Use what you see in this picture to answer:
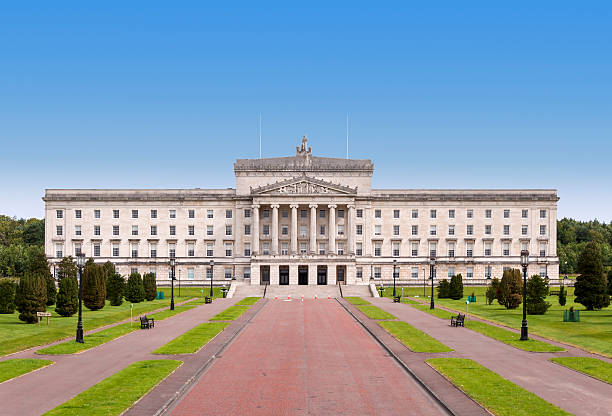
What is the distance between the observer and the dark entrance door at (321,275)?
118m

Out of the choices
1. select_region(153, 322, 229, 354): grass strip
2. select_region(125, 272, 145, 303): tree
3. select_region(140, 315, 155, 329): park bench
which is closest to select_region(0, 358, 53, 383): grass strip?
select_region(153, 322, 229, 354): grass strip

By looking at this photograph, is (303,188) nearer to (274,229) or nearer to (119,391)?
(274,229)

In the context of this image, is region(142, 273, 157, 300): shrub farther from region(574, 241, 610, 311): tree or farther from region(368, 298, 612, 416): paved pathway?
region(574, 241, 610, 311): tree

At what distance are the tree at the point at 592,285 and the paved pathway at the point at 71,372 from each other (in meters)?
43.0

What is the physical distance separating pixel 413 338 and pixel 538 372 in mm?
12080

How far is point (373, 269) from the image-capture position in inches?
4892

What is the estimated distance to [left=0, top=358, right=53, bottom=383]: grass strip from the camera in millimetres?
29380

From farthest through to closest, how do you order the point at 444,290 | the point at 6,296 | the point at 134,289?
the point at 444,290
the point at 134,289
the point at 6,296

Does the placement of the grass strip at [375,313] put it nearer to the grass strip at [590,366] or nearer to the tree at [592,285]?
the tree at [592,285]

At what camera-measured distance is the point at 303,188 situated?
390ft

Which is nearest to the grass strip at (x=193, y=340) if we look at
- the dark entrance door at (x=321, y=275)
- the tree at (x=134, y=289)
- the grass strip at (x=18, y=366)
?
the grass strip at (x=18, y=366)

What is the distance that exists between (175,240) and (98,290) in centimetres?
5767

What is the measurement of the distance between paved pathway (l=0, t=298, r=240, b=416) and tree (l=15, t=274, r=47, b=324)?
37.8ft

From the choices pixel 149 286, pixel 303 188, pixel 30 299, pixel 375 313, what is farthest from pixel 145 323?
pixel 303 188
